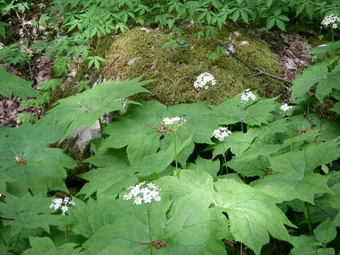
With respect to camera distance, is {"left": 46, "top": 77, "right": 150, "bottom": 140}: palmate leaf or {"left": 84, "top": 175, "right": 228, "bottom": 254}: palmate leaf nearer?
{"left": 84, "top": 175, "right": 228, "bottom": 254}: palmate leaf

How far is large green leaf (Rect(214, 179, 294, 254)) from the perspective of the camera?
210 cm

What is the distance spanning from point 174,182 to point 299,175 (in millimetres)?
809

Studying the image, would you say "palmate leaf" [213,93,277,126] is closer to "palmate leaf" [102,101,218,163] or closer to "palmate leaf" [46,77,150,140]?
"palmate leaf" [102,101,218,163]

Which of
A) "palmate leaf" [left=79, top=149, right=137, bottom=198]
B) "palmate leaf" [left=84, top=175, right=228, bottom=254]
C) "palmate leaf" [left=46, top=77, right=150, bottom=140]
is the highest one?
"palmate leaf" [left=46, top=77, right=150, bottom=140]

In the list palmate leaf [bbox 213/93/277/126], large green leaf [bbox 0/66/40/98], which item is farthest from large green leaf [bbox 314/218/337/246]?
large green leaf [bbox 0/66/40/98]

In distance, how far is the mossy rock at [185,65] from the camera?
3.80 m

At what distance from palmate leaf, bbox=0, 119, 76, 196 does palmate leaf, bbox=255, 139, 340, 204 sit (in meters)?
1.56

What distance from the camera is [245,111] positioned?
10.9 ft

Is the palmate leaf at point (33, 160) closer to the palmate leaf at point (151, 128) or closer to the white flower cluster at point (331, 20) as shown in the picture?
the palmate leaf at point (151, 128)

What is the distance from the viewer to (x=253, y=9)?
4.53 meters

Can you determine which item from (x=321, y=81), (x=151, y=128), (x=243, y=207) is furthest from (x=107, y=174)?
(x=321, y=81)

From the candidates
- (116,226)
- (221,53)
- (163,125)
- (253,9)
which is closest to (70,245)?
(116,226)

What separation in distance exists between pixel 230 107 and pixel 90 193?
4.75 ft

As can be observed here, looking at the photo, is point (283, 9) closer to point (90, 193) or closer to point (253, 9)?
point (253, 9)
